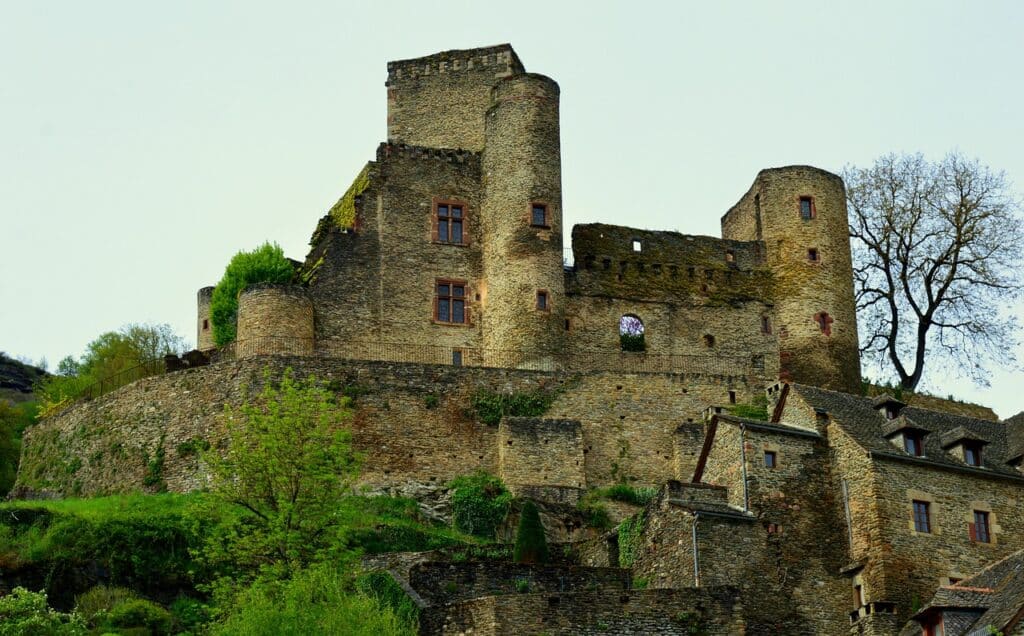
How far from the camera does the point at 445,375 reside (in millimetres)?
50375

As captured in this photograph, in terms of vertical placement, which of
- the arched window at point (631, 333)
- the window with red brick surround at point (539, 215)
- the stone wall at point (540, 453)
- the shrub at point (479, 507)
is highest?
the window with red brick surround at point (539, 215)

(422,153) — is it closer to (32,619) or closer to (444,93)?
(444,93)

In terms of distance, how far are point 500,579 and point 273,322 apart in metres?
15.8

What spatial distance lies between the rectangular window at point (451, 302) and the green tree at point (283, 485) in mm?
11892

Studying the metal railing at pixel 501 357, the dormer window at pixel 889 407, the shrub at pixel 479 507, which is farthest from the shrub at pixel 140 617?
the dormer window at pixel 889 407

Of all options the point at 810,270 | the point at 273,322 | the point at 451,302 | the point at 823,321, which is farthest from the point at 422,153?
the point at 823,321

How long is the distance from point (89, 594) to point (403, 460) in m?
12.1

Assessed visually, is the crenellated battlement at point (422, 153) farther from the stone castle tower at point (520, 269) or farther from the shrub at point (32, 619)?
the shrub at point (32, 619)

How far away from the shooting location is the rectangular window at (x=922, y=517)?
40.0 metres

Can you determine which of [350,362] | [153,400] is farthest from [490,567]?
[153,400]

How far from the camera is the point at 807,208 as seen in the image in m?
58.7

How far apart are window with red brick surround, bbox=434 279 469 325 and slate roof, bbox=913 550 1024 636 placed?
885 inches

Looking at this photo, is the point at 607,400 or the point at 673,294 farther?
the point at 673,294

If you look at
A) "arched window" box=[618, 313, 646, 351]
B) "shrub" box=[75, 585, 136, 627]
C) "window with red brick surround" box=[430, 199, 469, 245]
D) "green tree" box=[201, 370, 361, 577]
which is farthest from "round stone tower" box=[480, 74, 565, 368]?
"shrub" box=[75, 585, 136, 627]
